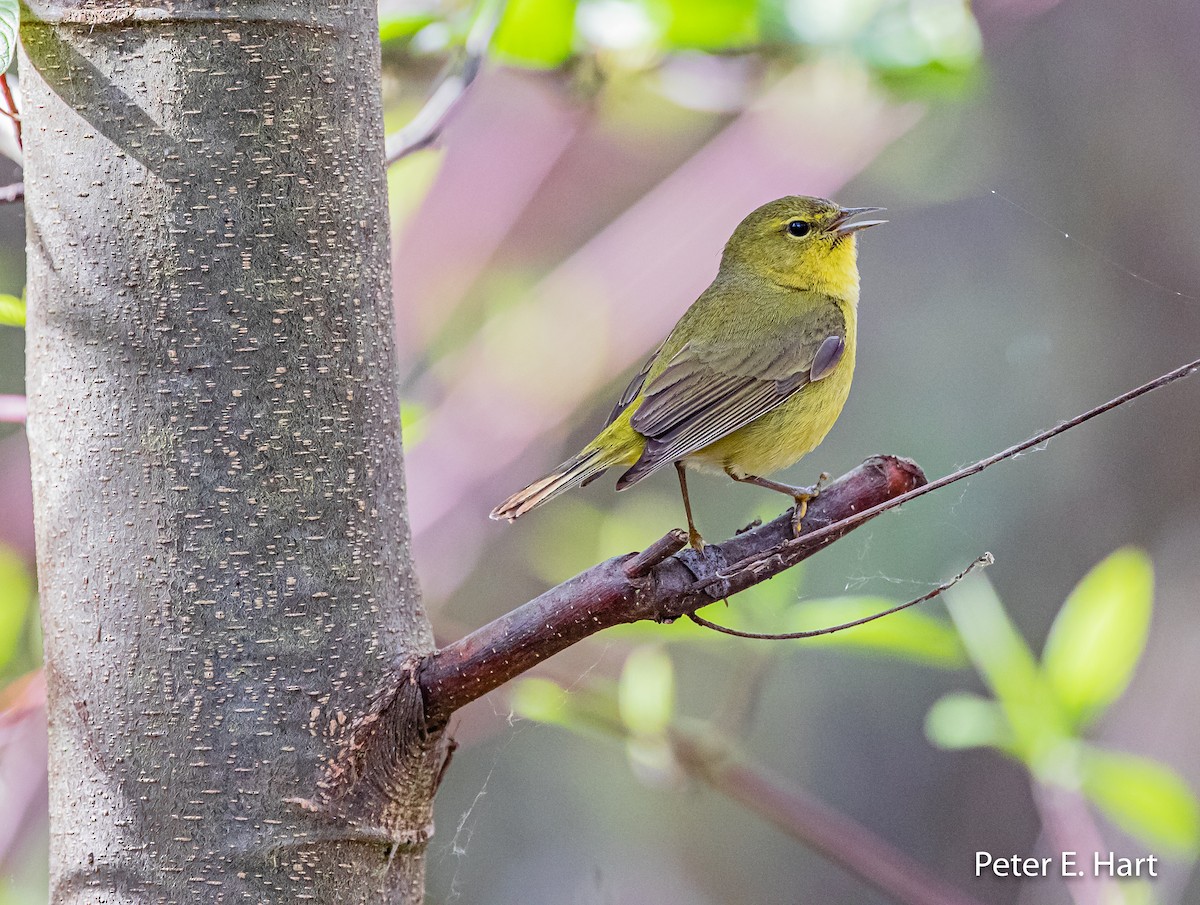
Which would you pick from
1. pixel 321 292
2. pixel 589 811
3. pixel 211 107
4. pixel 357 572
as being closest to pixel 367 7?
pixel 211 107

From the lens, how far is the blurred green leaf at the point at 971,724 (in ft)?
5.85

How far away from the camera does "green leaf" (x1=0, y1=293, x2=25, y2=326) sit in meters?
1.28

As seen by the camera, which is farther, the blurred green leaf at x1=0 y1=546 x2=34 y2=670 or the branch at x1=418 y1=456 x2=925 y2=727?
the blurred green leaf at x1=0 y1=546 x2=34 y2=670

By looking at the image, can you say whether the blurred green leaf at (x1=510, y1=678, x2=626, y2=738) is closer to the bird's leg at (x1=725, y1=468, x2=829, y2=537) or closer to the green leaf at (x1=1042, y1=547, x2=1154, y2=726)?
the bird's leg at (x1=725, y1=468, x2=829, y2=537)

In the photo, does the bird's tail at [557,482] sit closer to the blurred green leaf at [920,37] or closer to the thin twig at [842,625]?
the thin twig at [842,625]

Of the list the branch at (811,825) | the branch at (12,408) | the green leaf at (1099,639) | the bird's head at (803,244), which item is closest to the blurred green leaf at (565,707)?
the branch at (811,825)

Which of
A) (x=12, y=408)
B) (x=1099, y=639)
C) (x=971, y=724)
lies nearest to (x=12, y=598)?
(x=12, y=408)

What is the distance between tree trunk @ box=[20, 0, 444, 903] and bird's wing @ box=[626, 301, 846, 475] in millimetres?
744

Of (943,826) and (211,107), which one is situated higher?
(211,107)

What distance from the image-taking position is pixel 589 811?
3.20 m

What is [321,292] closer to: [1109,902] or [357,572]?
[357,572]

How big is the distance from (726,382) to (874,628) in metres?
0.59

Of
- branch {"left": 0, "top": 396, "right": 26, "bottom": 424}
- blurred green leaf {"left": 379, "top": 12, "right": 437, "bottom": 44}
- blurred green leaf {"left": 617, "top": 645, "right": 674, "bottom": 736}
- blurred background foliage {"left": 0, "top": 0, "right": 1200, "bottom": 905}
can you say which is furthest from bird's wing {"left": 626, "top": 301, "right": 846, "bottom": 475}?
branch {"left": 0, "top": 396, "right": 26, "bottom": 424}

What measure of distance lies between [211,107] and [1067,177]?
2810mm
